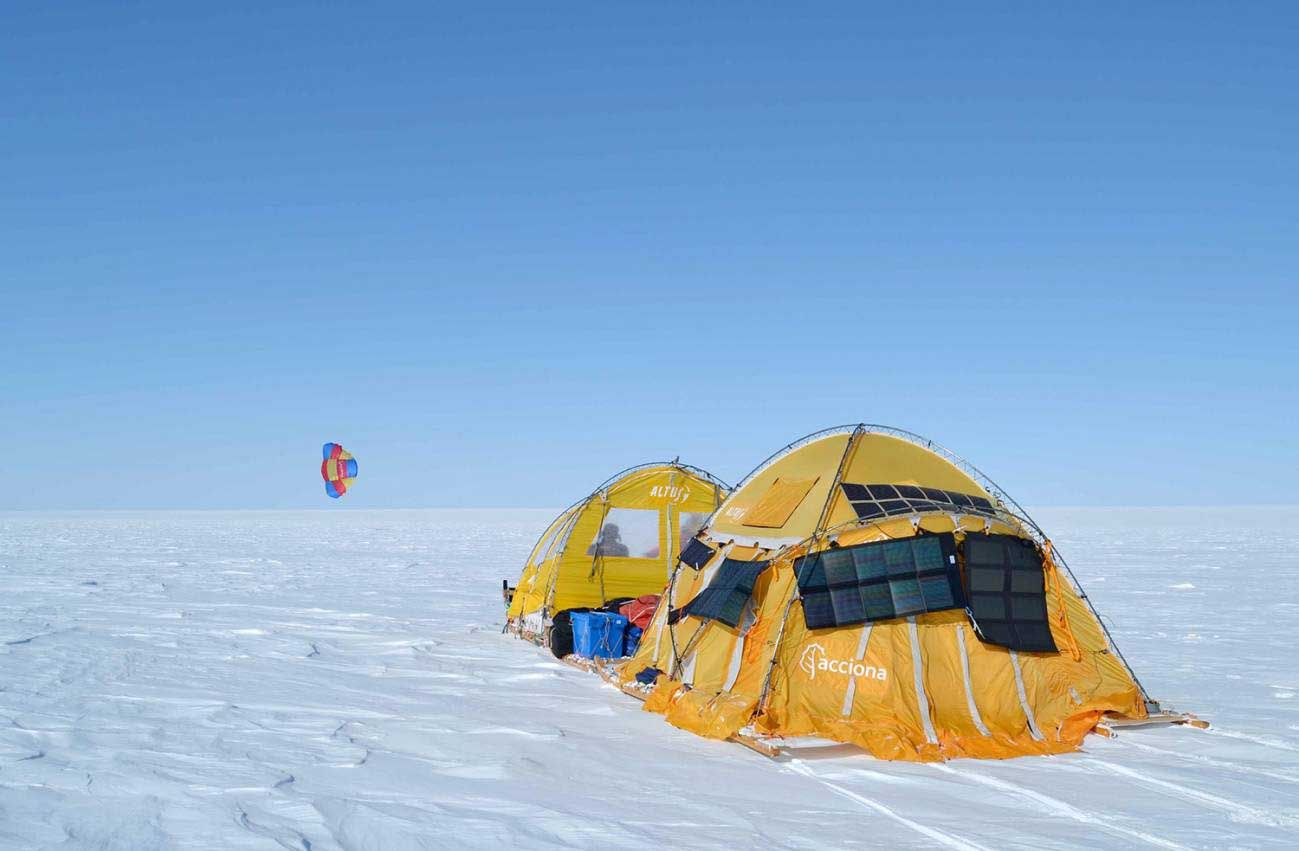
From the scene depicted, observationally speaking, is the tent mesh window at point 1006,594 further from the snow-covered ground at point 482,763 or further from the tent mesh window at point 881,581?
the snow-covered ground at point 482,763

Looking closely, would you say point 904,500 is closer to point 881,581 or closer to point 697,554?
point 881,581

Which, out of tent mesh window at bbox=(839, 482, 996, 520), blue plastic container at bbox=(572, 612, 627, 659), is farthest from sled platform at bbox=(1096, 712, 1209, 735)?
blue plastic container at bbox=(572, 612, 627, 659)

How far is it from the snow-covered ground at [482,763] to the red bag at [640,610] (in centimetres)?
131

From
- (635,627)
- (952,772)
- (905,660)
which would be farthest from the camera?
(635,627)

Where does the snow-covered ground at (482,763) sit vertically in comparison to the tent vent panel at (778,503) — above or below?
below

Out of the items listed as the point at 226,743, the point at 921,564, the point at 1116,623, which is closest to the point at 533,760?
the point at 226,743

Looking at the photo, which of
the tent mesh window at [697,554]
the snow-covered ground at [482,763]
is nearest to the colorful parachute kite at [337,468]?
the snow-covered ground at [482,763]

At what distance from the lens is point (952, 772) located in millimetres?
7918

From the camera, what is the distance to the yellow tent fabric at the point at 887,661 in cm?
883

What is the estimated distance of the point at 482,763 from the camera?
7.76 meters

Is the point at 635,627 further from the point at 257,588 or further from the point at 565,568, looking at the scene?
the point at 257,588

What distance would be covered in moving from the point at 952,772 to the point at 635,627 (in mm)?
6061

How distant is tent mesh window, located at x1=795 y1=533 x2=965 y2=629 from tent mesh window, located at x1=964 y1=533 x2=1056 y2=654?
0.76 ft

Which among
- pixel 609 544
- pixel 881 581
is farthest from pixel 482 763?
pixel 609 544
